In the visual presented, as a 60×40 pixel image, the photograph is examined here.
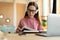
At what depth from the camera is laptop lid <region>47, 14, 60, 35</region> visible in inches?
53.1

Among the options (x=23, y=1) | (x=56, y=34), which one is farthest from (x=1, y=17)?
(x=56, y=34)

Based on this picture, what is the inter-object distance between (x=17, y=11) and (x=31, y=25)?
1.22 m

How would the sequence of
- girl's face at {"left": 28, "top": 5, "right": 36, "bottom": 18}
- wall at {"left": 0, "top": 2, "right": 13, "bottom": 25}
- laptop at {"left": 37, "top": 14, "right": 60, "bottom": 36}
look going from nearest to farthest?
laptop at {"left": 37, "top": 14, "right": 60, "bottom": 36} < girl's face at {"left": 28, "top": 5, "right": 36, "bottom": 18} < wall at {"left": 0, "top": 2, "right": 13, "bottom": 25}

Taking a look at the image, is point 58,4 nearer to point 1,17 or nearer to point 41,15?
point 41,15

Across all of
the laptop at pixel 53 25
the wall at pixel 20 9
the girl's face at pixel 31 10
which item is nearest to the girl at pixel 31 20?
the girl's face at pixel 31 10

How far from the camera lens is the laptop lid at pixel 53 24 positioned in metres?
1.35

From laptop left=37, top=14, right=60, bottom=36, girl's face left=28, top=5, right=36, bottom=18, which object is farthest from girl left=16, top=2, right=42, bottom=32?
laptop left=37, top=14, right=60, bottom=36

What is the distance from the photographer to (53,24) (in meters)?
1.36

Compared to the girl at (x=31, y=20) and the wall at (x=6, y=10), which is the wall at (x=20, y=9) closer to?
the wall at (x=6, y=10)

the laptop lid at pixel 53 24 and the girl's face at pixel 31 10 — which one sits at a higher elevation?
the girl's face at pixel 31 10

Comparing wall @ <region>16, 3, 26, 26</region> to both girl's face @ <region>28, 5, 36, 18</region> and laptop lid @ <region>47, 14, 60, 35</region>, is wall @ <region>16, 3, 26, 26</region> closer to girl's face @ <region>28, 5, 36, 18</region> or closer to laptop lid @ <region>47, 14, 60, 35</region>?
girl's face @ <region>28, 5, 36, 18</region>

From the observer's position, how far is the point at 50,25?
4.45ft

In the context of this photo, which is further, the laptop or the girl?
the girl

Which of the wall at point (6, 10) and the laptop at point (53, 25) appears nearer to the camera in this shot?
the laptop at point (53, 25)
